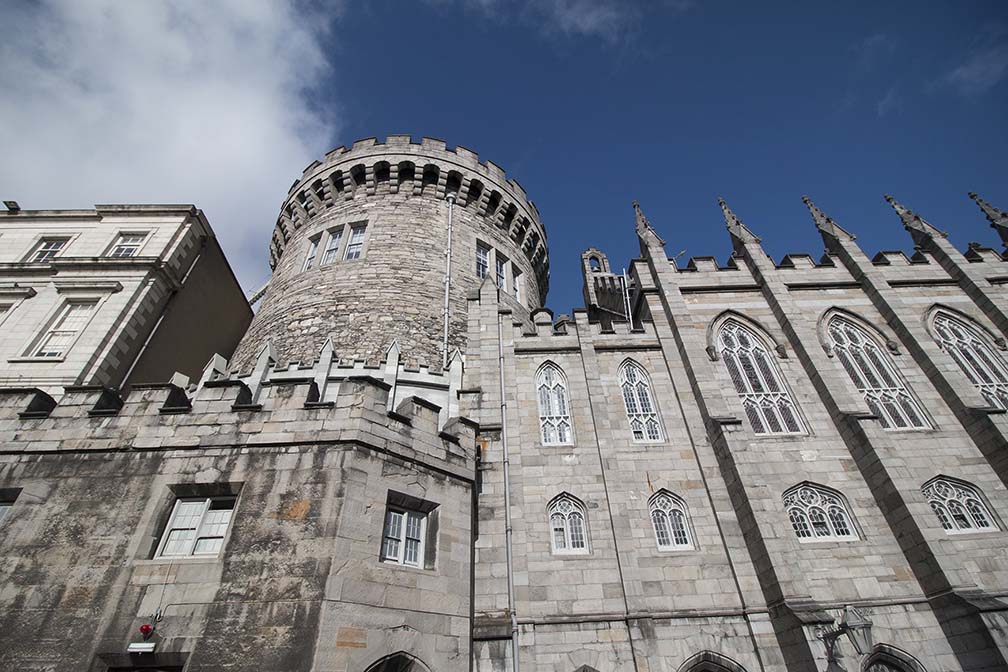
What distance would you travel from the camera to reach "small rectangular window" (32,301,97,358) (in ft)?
42.3

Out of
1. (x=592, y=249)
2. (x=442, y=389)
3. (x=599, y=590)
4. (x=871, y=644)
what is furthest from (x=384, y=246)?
(x=871, y=644)

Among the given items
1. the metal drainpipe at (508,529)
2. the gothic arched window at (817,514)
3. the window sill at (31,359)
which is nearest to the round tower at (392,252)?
the metal drainpipe at (508,529)

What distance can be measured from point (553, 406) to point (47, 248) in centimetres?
1675

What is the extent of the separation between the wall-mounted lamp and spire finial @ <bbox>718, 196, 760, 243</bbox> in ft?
38.0

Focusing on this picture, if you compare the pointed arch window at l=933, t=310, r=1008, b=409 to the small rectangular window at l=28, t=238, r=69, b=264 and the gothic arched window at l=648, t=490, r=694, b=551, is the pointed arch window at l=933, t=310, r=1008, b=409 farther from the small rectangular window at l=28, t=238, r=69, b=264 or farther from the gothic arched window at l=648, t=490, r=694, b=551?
the small rectangular window at l=28, t=238, r=69, b=264

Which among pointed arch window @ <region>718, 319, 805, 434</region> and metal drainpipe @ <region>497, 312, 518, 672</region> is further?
pointed arch window @ <region>718, 319, 805, 434</region>

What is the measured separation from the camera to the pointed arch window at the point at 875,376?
1227 cm

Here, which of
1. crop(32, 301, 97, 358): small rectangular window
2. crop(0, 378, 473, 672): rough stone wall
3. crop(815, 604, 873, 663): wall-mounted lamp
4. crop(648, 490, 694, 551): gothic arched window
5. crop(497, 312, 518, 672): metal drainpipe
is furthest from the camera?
crop(32, 301, 97, 358): small rectangular window

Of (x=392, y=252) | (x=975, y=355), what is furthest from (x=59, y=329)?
(x=975, y=355)

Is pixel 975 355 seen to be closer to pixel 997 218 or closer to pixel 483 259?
pixel 997 218

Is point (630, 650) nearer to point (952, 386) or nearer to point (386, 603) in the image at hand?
point (386, 603)

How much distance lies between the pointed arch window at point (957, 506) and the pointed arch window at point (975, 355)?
11.5 feet

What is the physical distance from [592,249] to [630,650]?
18.7 meters

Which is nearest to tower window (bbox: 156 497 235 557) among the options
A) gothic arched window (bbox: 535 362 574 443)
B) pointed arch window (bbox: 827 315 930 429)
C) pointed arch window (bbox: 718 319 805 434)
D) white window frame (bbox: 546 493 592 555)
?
white window frame (bbox: 546 493 592 555)
